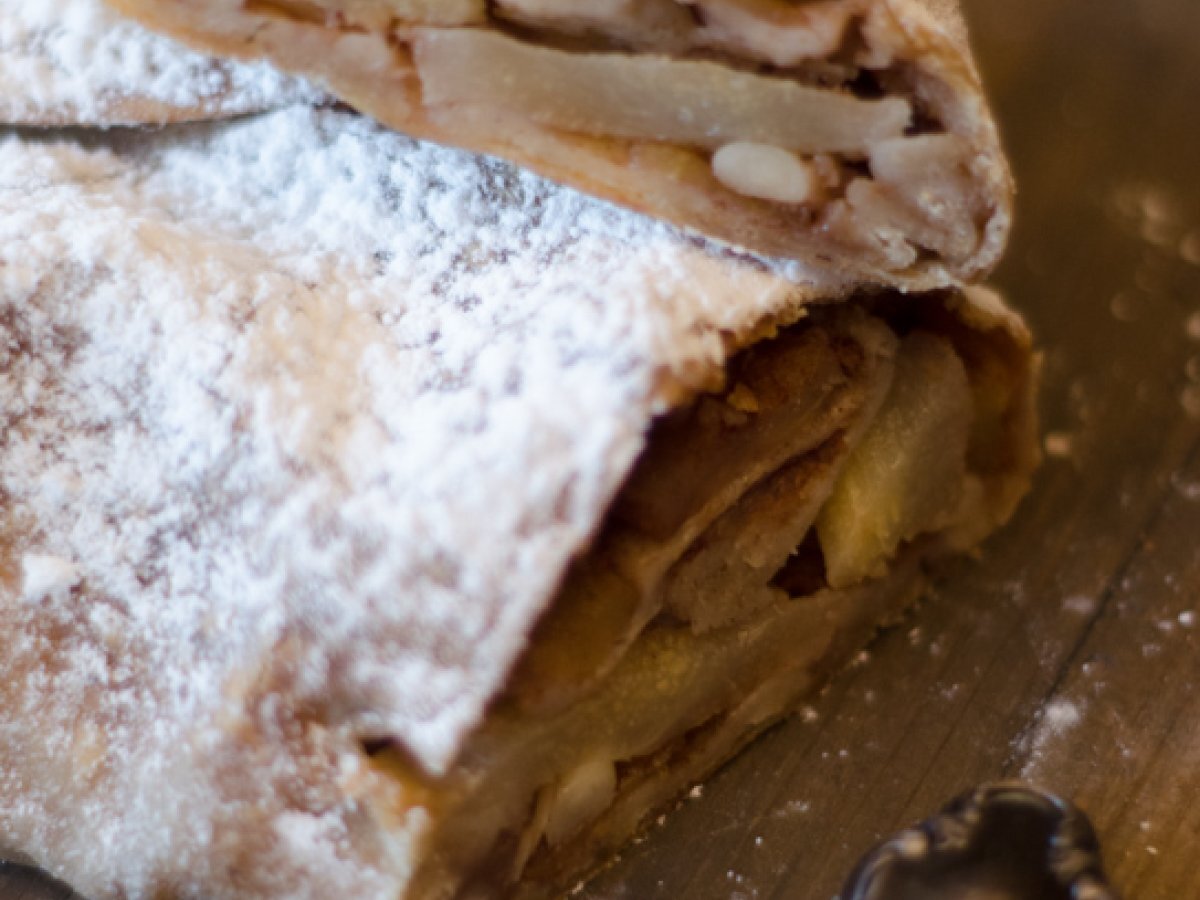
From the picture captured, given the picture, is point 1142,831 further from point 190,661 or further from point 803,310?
point 190,661

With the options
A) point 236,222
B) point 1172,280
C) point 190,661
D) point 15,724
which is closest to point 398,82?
point 236,222

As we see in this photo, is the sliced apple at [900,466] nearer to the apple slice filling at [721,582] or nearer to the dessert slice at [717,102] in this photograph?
the apple slice filling at [721,582]

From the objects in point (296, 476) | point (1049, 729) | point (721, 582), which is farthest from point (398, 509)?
point (1049, 729)

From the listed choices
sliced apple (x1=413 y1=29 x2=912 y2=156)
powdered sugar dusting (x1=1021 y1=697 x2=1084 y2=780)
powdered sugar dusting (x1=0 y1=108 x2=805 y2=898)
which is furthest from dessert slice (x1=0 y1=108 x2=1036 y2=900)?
powdered sugar dusting (x1=1021 y1=697 x2=1084 y2=780)

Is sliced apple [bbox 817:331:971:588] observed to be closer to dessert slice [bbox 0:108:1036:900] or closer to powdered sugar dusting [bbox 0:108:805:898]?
dessert slice [bbox 0:108:1036:900]

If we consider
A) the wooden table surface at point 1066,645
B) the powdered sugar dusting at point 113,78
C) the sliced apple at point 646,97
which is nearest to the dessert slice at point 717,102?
the sliced apple at point 646,97

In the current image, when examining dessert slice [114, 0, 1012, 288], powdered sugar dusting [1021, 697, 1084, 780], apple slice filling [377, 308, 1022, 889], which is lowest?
powdered sugar dusting [1021, 697, 1084, 780]

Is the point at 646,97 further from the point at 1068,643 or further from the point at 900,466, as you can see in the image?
the point at 1068,643

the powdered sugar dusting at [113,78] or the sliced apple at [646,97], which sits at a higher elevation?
the sliced apple at [646,97]
